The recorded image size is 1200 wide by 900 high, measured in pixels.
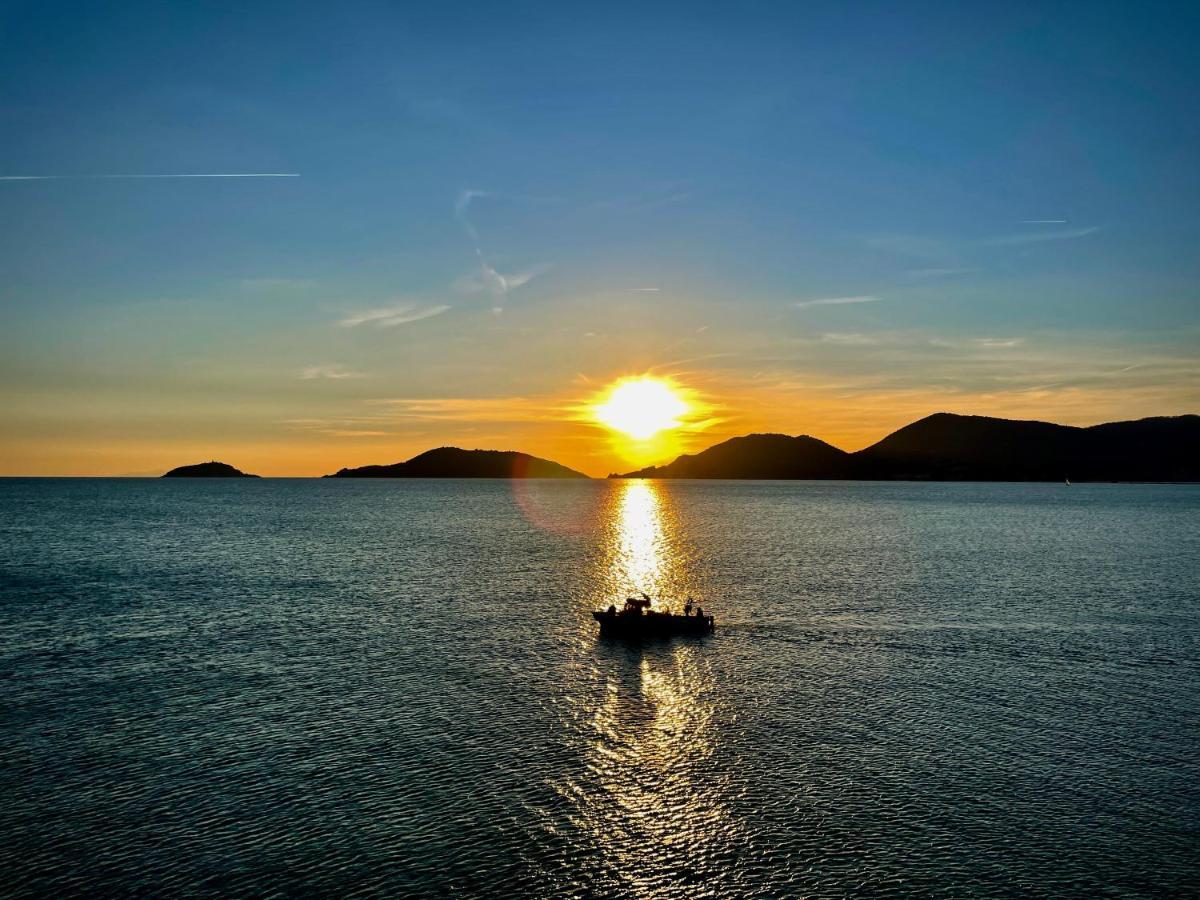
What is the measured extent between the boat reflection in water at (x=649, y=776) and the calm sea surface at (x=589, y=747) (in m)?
0.24

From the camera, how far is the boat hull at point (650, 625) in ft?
285

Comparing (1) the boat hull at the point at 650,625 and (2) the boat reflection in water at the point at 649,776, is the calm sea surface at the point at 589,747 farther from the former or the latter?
(1) the boat hull at the point at 650,625

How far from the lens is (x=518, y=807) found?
1638 inches

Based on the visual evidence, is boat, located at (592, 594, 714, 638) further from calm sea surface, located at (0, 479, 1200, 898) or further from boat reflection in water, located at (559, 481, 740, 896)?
boat reflection in water, located at (559, 481, 740, 896)

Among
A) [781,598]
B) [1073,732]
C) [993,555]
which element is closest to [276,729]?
[1073,732]

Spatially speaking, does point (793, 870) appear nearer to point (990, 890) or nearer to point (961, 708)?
point (990, 890)

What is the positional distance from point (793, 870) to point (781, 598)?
7491cm

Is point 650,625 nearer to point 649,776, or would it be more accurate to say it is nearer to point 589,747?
point 589,747

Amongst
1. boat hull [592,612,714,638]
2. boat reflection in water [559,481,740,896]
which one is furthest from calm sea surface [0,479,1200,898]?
boat hull [592,612,714,638]

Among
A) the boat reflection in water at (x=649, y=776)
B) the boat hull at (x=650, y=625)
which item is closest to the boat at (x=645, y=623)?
the boat hull at (x=650, y=625)

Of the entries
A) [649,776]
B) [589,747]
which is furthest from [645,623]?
[649,776]

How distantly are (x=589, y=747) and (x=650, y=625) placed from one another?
125ft

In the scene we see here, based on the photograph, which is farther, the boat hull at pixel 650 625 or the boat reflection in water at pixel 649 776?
the boat hull at pixel 650 625

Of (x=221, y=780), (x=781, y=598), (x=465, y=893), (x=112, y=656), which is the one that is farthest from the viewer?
(x=781, y=598)
